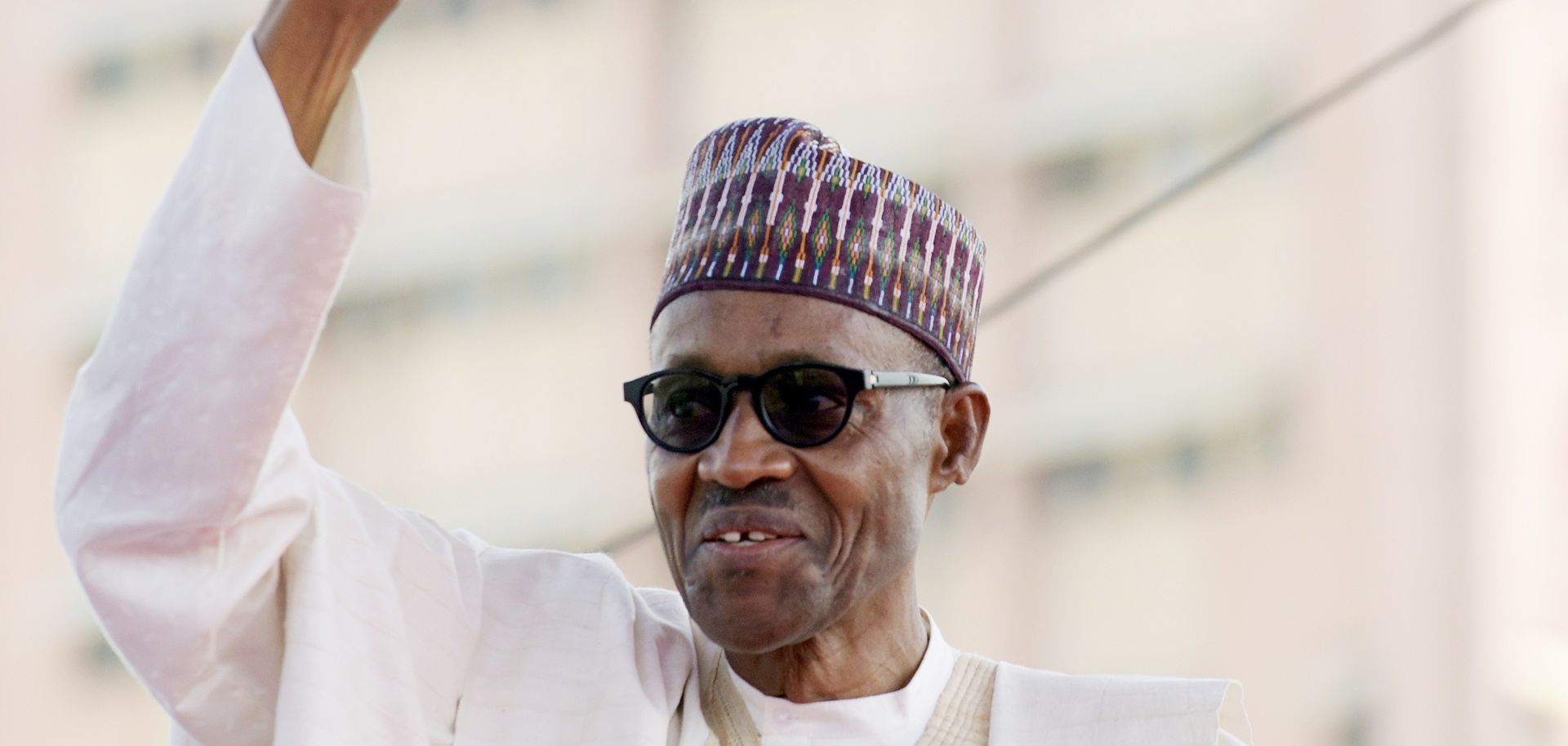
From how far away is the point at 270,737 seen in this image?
2.15 metres

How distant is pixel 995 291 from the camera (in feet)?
43.4

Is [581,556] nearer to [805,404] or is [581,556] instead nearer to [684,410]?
[684,410]

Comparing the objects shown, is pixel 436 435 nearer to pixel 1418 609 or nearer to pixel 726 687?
pixel 1418 609

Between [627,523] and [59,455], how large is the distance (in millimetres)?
11230

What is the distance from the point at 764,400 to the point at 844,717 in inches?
17.2

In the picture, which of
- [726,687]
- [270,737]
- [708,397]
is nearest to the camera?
[270,737]

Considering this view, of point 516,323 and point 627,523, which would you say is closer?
point 627,523


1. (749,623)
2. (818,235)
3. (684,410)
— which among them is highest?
(818,235)

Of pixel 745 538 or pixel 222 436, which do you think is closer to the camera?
pixel 222 436

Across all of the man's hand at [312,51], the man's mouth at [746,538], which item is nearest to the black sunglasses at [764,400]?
the man's mouth at [746,538]

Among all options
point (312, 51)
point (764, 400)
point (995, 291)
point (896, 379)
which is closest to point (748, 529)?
point (764, 400)

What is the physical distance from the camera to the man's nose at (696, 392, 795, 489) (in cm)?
225

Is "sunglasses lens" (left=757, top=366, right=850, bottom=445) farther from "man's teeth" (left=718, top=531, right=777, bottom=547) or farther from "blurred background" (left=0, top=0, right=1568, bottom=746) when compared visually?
"blurred background" (left=0, top=0, right=1568, bottom=746)

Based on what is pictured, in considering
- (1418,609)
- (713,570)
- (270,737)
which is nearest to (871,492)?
→ (713,570)
